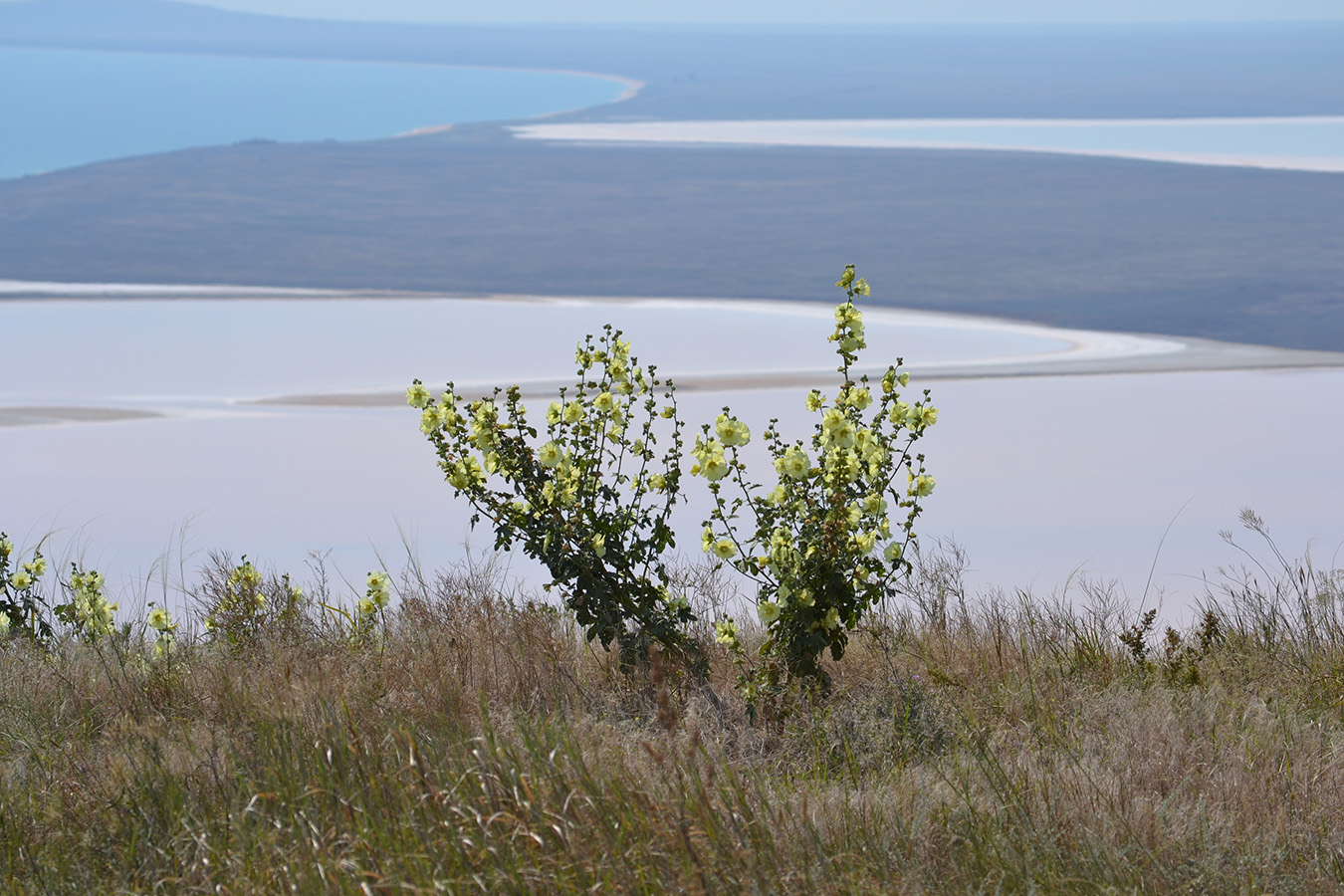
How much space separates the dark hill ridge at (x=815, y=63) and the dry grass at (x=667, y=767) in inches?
1706

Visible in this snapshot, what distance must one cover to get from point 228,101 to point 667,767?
6851cm

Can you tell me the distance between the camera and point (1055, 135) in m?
37.4

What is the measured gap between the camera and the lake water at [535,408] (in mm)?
7887

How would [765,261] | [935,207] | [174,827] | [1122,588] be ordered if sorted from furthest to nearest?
[935,207] < [765,261] < [1122,588] < [174,827]

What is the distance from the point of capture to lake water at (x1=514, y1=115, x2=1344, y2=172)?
31.9m

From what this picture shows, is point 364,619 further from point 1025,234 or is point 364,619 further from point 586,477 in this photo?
point 1025,234

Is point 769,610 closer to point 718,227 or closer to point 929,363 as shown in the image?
point 929,363

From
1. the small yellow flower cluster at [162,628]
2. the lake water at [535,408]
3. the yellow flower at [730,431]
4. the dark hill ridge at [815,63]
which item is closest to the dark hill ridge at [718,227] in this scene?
the lake water at [535,408]

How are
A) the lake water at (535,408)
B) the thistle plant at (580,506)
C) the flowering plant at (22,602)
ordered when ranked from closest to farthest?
1. the thistle plant at (580,506)
2. the flowering plant at (22,602)
3. the lake water at (535,408)

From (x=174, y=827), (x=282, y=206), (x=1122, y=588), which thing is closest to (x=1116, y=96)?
(x=282, y=206)

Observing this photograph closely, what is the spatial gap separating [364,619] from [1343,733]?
299 cm

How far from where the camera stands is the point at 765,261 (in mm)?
19203

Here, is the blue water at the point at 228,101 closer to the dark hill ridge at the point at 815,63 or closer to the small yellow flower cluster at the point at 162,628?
the dark hill ridge at the point at 815,63

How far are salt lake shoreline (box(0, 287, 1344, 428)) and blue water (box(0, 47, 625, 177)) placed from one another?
2719 centimetres
